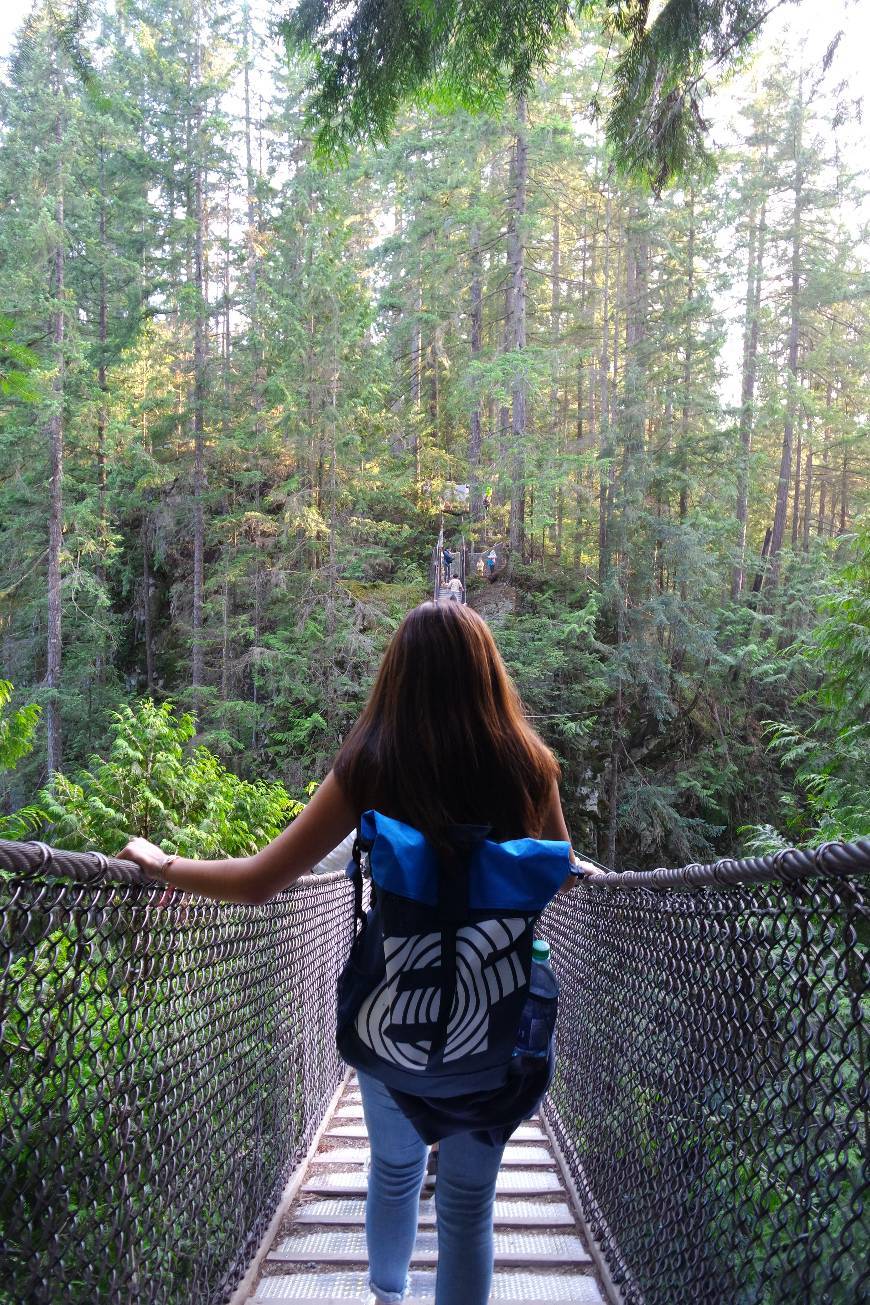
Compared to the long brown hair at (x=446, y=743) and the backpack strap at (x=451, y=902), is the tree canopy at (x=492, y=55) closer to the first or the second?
the long brown hair at (x=446, y=743)

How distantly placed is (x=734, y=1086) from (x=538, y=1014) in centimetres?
42

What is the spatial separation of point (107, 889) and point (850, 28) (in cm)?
349

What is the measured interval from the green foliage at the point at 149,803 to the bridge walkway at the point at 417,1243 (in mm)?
2503

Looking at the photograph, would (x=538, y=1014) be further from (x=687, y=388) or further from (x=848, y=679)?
(x=687, y=388)

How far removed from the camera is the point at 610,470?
15695 millimetres

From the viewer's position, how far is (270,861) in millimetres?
1503

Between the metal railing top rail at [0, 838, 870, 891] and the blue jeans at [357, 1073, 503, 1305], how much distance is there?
581 millimetres

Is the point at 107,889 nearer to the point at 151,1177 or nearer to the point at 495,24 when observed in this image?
the point at 151,1177

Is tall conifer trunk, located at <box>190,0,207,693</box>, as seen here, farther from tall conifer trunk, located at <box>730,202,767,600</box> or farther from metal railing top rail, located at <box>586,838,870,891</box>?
metal railing top rail, located at <box>586,838,870,891</box>

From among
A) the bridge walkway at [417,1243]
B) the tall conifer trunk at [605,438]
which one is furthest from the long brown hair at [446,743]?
the tall conifer trunk at [605,438]

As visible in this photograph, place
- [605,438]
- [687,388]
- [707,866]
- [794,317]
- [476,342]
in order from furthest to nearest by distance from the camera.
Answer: [476,342]
[794,317]
[687,388]
[605,438]
[707,866]

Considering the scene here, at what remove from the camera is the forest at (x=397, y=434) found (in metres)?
13.8

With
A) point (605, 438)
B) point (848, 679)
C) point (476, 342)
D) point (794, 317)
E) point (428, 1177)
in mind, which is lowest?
point (428, 1177)

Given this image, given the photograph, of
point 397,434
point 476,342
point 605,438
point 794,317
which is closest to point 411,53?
point 605,438
